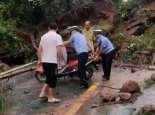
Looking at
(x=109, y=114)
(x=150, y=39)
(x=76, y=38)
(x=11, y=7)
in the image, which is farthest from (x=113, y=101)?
(x=11, y=7)

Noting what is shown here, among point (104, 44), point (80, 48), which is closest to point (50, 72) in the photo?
point (80, 48)

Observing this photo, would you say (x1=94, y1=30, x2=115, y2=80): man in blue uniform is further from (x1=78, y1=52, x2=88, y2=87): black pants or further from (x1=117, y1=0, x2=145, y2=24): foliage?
(x1=117, y1=0, x2=145, y2=24): foliage

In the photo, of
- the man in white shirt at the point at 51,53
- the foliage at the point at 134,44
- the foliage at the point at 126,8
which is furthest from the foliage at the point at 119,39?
the man in white shirt at the point at 51,53

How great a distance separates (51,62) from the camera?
1057cm

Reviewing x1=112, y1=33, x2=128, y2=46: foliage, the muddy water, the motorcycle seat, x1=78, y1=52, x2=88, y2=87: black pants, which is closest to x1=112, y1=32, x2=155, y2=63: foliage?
x1=112, y1=33, x2=128, y2=46: foliage

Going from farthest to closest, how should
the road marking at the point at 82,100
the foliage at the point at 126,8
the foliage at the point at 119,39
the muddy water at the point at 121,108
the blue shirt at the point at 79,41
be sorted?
the foliage at the point at 126,8 → the foliage at the point at 119,39 → the blue shirt at the point at 79,41 → the road marking at the point at 82,100 → the muddy water at the point at 121,108

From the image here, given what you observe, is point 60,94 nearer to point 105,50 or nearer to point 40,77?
point 40,77

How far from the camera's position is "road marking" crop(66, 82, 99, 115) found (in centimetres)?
956

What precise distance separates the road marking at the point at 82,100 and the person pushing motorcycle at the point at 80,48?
1.32 ft

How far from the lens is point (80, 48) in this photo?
483 inches

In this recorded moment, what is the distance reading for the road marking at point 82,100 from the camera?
9.56 meters

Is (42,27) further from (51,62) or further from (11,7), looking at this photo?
(51,62)

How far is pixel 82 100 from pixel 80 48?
209 cm

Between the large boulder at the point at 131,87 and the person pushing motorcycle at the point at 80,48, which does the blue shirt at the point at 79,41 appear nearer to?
the person pushing motorcycle at the point at 80,48
